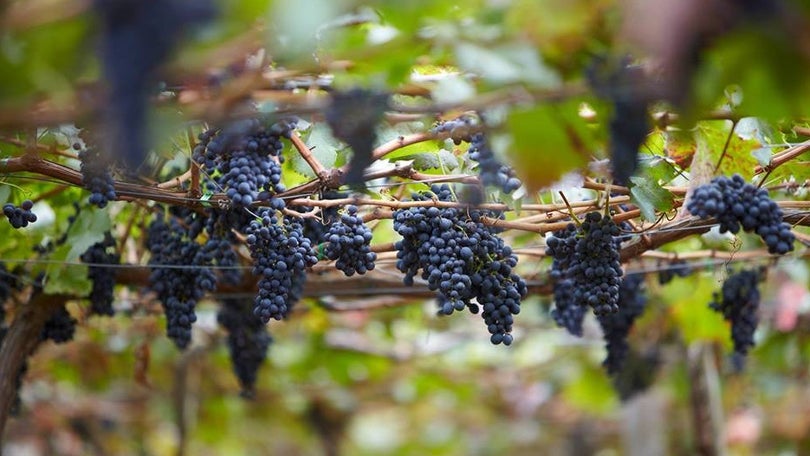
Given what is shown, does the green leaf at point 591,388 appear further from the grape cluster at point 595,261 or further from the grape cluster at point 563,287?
the grape cluster at point 595,261

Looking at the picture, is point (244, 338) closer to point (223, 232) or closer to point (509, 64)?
point (223, 232)

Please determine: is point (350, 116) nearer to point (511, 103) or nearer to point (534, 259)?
point (511, 103)

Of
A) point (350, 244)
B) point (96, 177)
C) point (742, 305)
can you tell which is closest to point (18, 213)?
point (96, 177)

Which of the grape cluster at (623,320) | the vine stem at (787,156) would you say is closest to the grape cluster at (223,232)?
the vine stem at (787,156)

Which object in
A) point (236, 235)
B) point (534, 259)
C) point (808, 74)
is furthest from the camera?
point (534, 259)

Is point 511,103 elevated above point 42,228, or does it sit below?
below

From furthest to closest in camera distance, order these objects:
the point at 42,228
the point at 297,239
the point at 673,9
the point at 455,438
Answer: the point at 455,438
the point at 42,228
the point at 297,239
the point at 673,9

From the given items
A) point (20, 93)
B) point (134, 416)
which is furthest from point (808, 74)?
point (134, 416)
